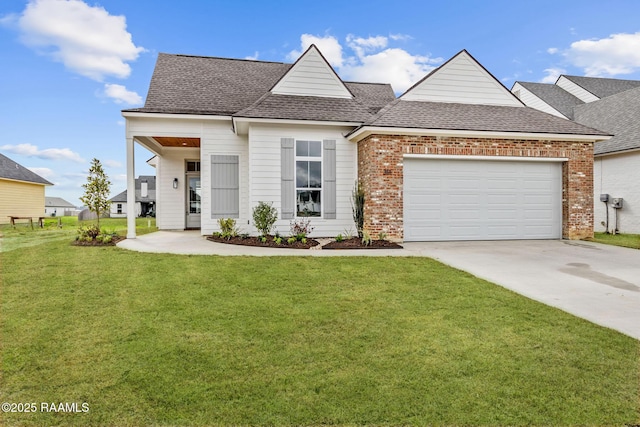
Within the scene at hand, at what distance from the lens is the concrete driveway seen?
468cm

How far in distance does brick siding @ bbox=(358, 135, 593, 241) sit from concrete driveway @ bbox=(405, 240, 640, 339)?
936 mm

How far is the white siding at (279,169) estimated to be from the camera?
10.8 metres

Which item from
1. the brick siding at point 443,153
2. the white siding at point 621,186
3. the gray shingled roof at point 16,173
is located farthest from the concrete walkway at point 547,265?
A: the gray shingled roof at point 16,173

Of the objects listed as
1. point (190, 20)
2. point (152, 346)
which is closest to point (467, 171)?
point (152, 346)

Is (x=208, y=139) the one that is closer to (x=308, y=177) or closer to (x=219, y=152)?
(x=219, y=152)

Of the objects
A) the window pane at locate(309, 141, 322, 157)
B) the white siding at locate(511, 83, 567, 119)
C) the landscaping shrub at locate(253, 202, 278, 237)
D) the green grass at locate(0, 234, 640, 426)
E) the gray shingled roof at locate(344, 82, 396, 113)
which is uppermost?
the white siding at locate(511, 83, 567, 119)

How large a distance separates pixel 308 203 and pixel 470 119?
224 inches

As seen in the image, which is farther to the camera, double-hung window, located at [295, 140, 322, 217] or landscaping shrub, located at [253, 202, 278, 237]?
double-hung window, located at [295, 140, 322, 217]

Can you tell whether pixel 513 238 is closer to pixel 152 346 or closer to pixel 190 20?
pixel 152 346

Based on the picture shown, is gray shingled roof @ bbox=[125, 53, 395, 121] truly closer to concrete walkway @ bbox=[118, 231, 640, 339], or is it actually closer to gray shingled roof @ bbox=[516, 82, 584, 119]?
concrete walkway @ bbox=[118, 231, 640, 339]

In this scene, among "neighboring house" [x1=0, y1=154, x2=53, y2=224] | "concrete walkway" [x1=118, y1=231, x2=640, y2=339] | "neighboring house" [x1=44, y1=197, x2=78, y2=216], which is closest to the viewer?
"concrete walkway" [x1=118, y1=231, x2=640, y2=339]

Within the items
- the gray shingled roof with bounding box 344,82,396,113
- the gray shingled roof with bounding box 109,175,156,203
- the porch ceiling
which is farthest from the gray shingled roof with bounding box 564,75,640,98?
the gray shingled roof with bounding box 109,175,156,203

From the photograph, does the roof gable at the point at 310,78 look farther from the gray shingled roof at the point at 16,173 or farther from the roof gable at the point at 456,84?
the gray shingled roof at the point at 16,173

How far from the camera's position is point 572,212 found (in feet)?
35.8
